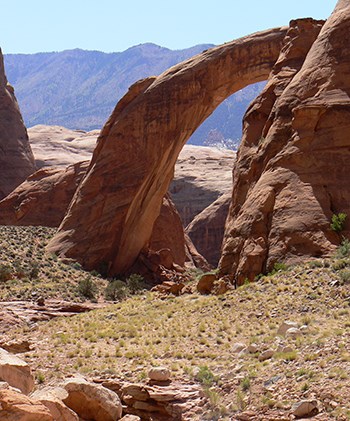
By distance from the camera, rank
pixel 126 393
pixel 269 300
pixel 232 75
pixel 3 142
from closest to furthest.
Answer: pixel 126 393, pixel 269 300, pixel 232 75, pixel 3 142

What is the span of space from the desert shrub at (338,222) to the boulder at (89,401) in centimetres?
1179

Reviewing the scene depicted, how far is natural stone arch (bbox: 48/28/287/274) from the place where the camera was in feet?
131

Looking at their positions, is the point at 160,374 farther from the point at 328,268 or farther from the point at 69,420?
the point at 328,268

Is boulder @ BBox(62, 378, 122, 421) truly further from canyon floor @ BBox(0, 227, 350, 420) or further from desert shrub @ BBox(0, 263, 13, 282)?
desert shrub @ BBox(0, 263, 13, 282)

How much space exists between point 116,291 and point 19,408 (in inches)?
952

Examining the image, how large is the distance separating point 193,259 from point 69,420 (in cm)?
3743

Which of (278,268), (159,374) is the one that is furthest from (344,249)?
(159,374)

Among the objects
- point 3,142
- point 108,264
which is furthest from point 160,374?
point 3,142

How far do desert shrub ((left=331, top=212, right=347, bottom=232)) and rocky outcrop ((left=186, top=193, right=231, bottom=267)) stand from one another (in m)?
31.8

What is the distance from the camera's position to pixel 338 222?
2484 centimetres

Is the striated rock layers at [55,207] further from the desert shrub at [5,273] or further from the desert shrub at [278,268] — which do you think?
the desert shrub at [278,268]

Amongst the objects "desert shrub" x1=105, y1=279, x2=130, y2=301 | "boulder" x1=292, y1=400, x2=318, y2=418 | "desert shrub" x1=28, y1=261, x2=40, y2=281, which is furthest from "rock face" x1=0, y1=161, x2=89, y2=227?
"boulder" x1=292, y1=400, x2=318, y2=418

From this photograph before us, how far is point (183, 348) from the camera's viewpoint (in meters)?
20.1

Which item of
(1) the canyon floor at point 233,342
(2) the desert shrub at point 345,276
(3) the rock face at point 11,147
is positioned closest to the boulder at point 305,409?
(1) the canyon floor at point 233,342
